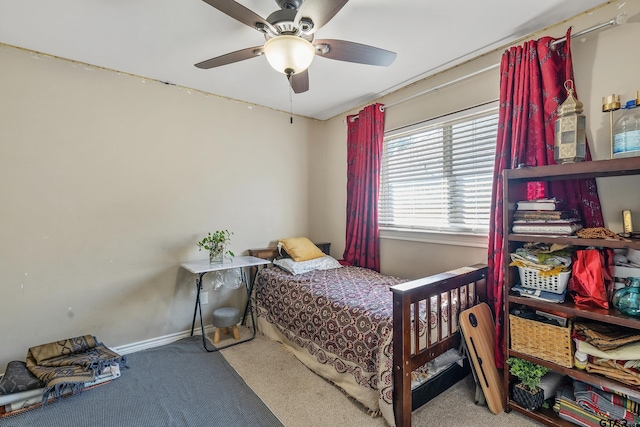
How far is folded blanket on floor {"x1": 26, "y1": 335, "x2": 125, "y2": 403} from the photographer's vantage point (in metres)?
1.88

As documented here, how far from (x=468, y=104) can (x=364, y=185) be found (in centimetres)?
118

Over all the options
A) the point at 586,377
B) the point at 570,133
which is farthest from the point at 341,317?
the point at 570,133

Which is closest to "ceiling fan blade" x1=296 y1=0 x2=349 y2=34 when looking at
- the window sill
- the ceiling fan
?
the ceiling fan

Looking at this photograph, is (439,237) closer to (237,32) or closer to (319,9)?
(319,9)

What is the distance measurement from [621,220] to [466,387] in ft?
4.52

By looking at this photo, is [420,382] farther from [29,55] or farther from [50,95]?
[29,55]

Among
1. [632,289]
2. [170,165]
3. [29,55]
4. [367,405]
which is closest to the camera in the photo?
[632,289]

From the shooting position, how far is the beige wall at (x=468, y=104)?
164cm

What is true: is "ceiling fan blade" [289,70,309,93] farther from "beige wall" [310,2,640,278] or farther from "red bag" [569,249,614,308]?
"red bag" [569,249,614,308]

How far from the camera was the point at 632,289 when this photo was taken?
1.39m

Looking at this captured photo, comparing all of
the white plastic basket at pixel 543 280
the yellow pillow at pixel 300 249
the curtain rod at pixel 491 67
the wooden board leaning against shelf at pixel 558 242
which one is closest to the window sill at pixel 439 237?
the wooden board leaning against shelf at pixel 558 242

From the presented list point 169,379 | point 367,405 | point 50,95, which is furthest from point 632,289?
point 50,95

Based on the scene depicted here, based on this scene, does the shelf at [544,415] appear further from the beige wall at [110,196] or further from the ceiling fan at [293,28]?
the beige wall at [110,196]

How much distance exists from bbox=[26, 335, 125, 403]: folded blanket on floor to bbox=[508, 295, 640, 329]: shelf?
9.06ft
